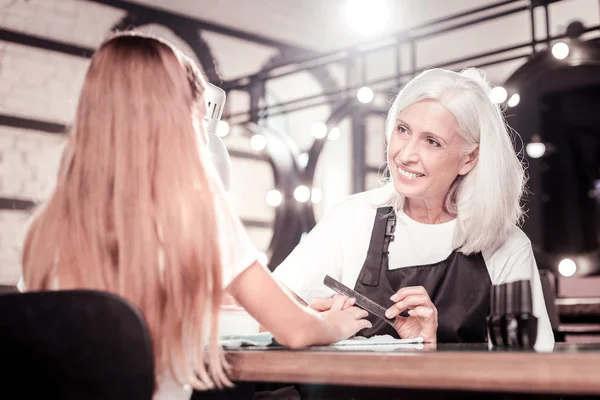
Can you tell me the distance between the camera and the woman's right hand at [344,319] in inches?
56.2

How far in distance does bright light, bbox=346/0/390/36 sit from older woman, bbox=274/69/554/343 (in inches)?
183

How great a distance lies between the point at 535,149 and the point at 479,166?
577cm

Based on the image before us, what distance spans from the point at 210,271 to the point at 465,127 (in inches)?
47.3

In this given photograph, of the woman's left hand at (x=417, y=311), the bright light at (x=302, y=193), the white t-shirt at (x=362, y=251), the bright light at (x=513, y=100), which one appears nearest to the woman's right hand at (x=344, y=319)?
the woman's left hand at (x=417, y=311)

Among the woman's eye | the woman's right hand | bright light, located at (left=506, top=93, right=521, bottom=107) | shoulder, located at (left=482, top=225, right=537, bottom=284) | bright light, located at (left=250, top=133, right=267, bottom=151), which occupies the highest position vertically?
bright light, located at (left=250, top=133, right=267, bottom=151)

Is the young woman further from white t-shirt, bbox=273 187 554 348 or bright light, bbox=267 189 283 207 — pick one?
bright light, bbox=267 189 283 207

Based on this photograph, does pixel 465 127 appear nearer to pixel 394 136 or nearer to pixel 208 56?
pixel 394 136

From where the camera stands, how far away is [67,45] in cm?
609

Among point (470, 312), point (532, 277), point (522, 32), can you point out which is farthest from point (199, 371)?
point (522, 32)

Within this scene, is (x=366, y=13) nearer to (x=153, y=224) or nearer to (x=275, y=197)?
(x=275, y=197)

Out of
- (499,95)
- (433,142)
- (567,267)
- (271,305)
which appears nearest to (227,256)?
(271,305)

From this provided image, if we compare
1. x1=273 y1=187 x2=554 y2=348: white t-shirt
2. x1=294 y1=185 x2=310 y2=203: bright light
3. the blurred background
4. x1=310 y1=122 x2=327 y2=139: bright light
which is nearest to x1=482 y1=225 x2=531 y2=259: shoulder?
x1=273 y1=187 x2=554 y2=348: white t-shirt

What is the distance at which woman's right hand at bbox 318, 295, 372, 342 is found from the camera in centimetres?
143

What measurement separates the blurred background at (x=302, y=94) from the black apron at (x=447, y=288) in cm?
345
